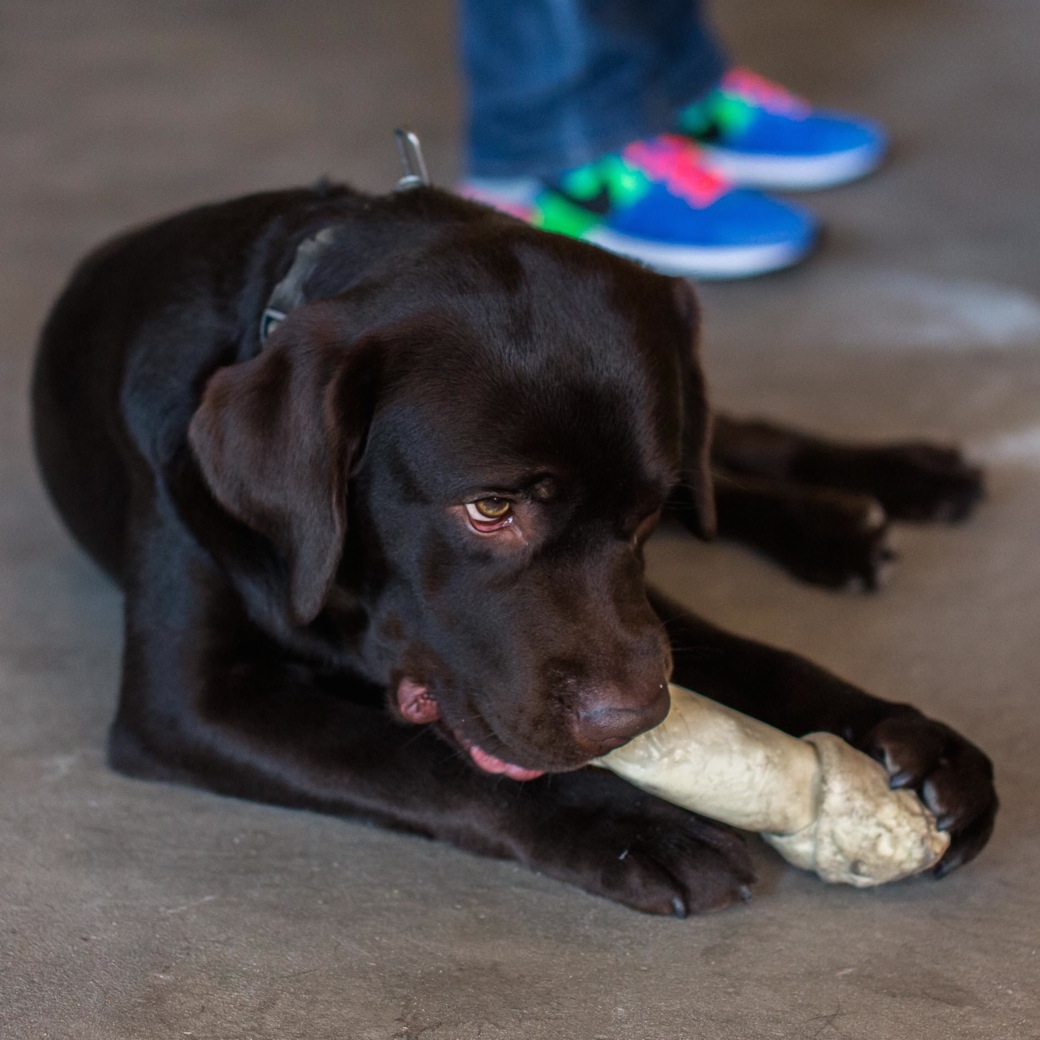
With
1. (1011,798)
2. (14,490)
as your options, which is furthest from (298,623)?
(14,490)

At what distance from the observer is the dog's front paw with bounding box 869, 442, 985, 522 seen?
289cm

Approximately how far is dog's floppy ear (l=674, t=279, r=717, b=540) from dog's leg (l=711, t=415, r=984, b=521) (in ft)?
2.86

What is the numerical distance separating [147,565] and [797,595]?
1189mm

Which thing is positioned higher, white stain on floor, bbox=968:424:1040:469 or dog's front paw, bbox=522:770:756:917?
dog's front paw, bbox=522:770:756:917

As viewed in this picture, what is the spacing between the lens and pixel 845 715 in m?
2.04

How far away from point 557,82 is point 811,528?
5.01 feet

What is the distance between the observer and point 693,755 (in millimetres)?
1837

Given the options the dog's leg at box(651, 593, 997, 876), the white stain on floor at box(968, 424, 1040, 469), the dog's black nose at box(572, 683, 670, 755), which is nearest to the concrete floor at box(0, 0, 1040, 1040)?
the white stain on floor at box(968, 424, 1040, 469)

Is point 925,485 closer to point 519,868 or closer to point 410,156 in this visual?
point 410,156

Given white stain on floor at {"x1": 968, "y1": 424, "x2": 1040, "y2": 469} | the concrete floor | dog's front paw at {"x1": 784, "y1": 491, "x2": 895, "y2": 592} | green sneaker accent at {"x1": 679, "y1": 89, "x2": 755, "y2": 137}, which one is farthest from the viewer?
green sneaker accent at {"x1": 679, "y1": 89, "x2": 755, "y2": 137}

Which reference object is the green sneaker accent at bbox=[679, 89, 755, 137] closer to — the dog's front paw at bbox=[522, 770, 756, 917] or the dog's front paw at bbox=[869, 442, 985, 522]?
the dog's front paw at bbox=[869, 442, 985, 522]

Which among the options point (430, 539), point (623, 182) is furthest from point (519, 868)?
point (623, 182)

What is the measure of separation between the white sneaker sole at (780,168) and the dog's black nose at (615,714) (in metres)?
3.07

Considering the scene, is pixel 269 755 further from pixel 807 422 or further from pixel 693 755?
pixel 807 422
